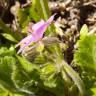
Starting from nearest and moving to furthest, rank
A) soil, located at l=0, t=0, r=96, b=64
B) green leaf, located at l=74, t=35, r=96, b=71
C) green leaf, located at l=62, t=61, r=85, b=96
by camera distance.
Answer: green leaf, located at l=62, t=61, r=85, b=96 < green leaf, located at l=74, t=35, r=96, b=71 < soil, located at l=0, t=0, r=96, b=64

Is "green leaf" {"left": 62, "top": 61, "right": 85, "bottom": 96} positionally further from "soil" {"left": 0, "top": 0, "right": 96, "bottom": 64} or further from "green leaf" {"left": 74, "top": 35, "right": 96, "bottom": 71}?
"soil" {"left": 0, "top": 0, "right": 96, "bottom": 64}

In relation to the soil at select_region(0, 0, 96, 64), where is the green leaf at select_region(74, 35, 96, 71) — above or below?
below

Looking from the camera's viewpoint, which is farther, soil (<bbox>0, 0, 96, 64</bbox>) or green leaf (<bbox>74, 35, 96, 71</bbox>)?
soil (<bbox>0, 0, 96, 64</bbox>)

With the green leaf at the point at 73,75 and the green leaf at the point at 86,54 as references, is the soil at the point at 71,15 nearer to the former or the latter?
the green leaf at the point at 86,54

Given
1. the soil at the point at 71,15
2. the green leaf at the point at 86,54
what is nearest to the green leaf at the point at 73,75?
the green leaf at the point at 86,54

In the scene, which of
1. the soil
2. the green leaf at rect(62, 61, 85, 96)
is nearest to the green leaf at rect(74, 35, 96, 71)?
the green leaf at rect(62, 61, 85, 96)

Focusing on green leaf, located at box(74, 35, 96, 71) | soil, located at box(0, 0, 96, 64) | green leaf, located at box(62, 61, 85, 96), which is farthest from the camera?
soil, located at box(0, 0, 96, 64)

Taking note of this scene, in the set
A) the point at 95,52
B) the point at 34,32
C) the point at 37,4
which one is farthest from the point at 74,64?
the point at 34,32

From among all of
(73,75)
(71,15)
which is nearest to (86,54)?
(73,75)

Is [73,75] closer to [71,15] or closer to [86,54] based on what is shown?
[86,54]
